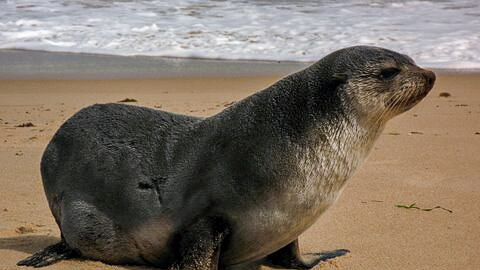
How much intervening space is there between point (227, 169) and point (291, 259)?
758 mm

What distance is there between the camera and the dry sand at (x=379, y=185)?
14.5 ft

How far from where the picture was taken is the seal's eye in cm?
393

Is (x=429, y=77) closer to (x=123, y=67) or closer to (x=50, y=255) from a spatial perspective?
(x=50, y=255)

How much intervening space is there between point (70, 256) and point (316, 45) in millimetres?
10423

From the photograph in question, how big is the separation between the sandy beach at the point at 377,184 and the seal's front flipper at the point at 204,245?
0.47 m

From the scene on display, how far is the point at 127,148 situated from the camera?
409 cm

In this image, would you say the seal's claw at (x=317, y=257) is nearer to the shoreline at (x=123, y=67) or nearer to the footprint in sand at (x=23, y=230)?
the footprint in sand at (x=23, y=230)

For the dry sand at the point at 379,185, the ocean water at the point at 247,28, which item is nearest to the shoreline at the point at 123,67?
the ocean water at the point at 247,28

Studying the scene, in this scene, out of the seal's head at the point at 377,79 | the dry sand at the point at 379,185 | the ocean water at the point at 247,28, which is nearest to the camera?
the seal's head at the point at 377,79

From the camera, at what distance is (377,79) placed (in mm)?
3906

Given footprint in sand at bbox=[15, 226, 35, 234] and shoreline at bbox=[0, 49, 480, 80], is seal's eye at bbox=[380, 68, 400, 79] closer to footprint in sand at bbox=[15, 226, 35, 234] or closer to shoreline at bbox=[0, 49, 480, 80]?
footprint in sand at bbox=[15, 226, 35, 234]

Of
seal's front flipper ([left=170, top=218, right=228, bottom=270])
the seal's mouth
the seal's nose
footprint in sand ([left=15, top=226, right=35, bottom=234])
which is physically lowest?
footprint in sand ([left=15, top=226, right=35, bottom=234])

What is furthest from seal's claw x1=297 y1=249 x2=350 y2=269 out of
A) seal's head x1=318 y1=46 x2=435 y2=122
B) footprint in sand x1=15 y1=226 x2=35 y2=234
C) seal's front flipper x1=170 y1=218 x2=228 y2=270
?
footprint in sand x1=15 y1=226 x2=35 y2=234

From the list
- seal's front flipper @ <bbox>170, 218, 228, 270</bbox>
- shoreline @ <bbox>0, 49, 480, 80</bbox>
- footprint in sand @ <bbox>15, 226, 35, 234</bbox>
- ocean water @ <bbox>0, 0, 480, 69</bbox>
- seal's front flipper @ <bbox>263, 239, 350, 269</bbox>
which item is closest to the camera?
seal's front flipper @ <bbox>170, 218, 228, 270</bbox>
